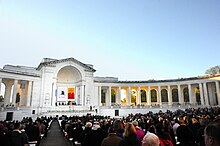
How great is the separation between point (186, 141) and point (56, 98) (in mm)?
37162

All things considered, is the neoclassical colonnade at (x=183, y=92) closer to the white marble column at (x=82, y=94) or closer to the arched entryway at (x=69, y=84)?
the white marble column at (x=82, y=94)

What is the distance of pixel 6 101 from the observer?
36625 millimetres

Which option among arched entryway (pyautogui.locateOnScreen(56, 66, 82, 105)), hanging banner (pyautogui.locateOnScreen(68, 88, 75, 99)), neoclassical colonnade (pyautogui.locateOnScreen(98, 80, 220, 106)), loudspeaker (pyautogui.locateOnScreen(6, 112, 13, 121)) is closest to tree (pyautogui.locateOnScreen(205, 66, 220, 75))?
neoclassical colonnade (pyautogui.locateOnScreen(98, 80, 220, 106))

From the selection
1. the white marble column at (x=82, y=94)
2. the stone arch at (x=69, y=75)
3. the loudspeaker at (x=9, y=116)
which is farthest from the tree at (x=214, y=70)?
the loudspeaker at (x=9, y=116)

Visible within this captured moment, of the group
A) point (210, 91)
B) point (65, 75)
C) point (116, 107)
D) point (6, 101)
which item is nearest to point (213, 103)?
point (210, 91)

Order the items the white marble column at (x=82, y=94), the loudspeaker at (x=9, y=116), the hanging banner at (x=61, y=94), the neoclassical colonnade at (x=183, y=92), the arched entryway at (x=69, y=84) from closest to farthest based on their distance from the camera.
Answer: the loudspeaker at (x=9, y=116) → the hanging banner at (x=61, y=94) → the arched entryway at (x=69, y=84) → the neoclassical colonnade at (x=183, y=92) → the white marble column at (x=82, y=94)

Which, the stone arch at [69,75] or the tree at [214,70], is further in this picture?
the tree at [214,70]

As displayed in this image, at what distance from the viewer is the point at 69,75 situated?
44812mm

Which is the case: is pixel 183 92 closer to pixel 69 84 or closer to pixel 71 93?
pixel 71 93

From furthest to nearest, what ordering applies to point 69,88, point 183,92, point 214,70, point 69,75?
1. point 214,70
2. point 183,92
3. point 69,75
4. point 69,88

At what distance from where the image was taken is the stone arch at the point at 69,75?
4319cm

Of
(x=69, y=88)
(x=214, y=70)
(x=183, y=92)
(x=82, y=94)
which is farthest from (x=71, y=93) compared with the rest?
(x=214, y=70)

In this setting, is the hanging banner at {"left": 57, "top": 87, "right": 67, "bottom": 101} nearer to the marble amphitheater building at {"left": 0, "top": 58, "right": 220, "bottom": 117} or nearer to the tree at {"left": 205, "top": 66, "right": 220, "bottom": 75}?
the marble amphitheater building at {"left": 0, "top": 58, "right": 220, "bottom": 117}

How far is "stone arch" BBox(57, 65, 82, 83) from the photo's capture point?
43.2 m
